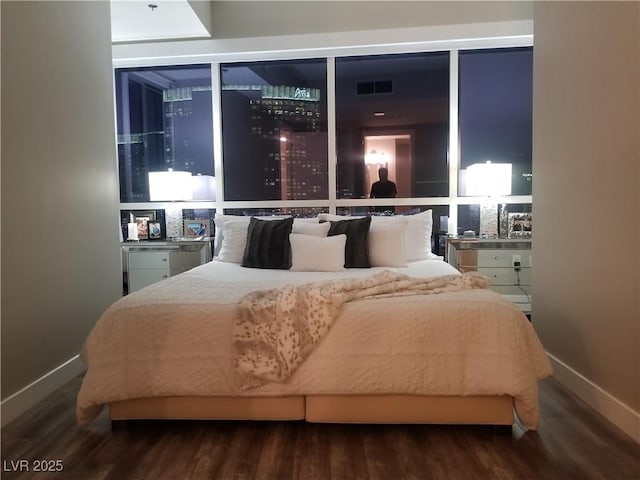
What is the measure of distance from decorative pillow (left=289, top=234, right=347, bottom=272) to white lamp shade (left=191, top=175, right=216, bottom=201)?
163 cm

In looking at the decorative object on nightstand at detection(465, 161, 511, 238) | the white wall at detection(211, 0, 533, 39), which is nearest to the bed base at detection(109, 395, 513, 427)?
the decorative object on nightstand at detection(465, 161, 511, 238)

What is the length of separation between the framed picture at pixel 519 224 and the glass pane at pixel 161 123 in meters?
3.03

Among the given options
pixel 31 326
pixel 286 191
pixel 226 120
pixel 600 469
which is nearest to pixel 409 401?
pixel 600 469

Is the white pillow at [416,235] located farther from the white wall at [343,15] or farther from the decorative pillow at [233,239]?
the white wall at [343,15]

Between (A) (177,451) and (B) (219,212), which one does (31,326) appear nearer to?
(A) (177,451)

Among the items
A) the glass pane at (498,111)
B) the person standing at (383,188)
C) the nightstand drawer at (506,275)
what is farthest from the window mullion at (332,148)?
the nightstand drawer at (506,275)

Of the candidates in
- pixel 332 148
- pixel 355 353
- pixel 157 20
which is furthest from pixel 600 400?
pixel 157 20

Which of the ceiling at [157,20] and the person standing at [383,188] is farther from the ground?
the ceiling at [157,20]

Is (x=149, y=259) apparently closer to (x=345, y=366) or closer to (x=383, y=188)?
(x=383, y=188)

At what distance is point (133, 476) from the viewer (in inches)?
67.6

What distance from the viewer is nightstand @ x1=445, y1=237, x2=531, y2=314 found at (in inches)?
151

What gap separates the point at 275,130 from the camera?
453 cm

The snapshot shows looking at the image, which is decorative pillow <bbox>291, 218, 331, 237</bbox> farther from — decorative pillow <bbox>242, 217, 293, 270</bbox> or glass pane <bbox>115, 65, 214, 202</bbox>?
glass pane <bbox>115, 65, 214, 202</bbox>

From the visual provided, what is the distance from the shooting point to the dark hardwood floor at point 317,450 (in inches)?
67.7
